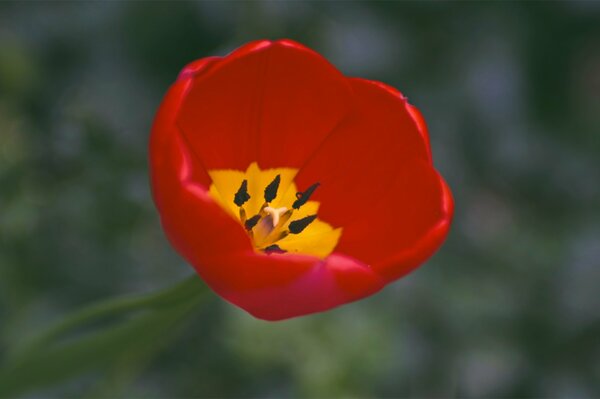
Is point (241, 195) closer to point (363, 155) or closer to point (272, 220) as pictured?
point (272, 220)

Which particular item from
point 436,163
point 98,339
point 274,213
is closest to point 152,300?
point 98,339

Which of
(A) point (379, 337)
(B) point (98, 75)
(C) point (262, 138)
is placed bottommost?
(A) point (379, 337)

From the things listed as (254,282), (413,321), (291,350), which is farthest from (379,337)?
(254,282)

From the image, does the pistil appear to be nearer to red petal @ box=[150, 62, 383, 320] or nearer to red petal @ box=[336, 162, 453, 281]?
red petal @ box=[336, 162, 453, 281]

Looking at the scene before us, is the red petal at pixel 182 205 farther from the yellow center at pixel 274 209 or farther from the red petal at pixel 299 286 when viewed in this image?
the yellow center at pixel 274 209

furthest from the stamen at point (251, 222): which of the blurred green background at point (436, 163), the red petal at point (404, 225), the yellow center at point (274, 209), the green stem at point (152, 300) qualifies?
the blurred green background at point (436, 163)

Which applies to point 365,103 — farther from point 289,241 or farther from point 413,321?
point 413,321

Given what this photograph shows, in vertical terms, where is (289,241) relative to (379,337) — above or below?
above
